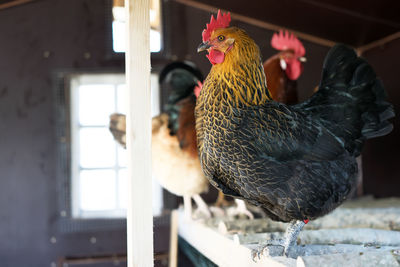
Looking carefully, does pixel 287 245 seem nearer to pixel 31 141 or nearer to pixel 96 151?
pixel 96 151

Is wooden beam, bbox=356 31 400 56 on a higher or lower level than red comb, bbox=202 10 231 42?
higher

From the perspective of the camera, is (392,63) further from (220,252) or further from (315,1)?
(220,252)

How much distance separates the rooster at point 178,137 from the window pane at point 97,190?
112cm

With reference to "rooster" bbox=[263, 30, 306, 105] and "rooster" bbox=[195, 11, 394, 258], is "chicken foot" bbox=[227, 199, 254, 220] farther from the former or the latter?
"rooster" bbox=[195, 11, 394, 258]

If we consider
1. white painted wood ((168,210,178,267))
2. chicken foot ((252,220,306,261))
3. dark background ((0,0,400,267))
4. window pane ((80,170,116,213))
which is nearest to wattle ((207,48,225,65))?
chicken foot ((252,220,306,261))

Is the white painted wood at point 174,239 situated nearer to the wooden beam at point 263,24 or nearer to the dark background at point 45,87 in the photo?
the dark background at point 45,87

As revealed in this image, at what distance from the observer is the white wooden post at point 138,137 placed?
3.53 feet

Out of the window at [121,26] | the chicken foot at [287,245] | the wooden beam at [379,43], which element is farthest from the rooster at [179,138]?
the wooden beam at [379,43]

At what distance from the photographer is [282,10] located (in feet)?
9.42

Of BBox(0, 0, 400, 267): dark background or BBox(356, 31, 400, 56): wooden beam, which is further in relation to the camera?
BBox(0, 0, 400, 267): dark background

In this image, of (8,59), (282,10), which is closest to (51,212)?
(8,59)

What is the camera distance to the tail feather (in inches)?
57.0

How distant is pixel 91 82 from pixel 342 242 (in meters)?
2.48

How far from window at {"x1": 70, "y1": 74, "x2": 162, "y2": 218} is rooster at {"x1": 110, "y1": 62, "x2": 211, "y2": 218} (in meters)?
1.02
